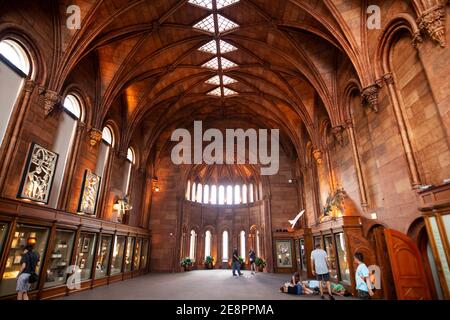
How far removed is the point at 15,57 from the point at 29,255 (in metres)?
6.95

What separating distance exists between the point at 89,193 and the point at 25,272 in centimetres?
566

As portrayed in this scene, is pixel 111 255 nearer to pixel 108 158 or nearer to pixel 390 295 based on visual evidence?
pixel 108 158

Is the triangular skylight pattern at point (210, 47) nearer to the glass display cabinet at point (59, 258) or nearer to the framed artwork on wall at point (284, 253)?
the glass display cabinet at point (59, 258)

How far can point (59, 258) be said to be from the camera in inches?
381

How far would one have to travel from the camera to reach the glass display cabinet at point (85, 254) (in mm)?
10883

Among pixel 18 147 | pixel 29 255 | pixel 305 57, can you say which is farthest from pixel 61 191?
pixel 305 57

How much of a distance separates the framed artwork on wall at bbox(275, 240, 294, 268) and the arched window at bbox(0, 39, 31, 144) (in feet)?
63.6

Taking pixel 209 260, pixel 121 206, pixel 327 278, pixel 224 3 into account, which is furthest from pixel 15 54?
pixel 209 260

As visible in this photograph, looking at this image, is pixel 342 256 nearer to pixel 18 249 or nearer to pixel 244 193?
pixel 18 249

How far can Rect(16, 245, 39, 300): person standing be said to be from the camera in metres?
6.60

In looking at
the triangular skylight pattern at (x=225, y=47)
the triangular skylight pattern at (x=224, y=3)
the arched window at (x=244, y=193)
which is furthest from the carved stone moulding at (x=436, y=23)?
the arched window at (x=244, y=193)

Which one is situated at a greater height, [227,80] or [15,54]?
[227,80]

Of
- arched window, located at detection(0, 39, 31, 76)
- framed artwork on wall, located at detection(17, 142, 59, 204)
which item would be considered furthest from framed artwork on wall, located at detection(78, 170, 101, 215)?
arched window, located at detection(0, 39, 31, 76)

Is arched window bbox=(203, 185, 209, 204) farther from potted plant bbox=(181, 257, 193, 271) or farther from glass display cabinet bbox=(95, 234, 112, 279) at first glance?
glass display cabinet bbox=(95, 234, 112, 279)
